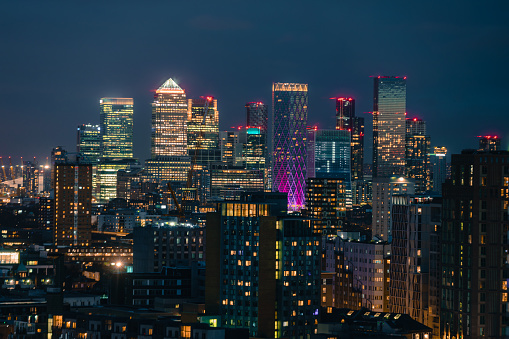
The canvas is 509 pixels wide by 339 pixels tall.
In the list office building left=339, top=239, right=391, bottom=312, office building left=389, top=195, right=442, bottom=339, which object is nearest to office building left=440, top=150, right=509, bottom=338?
office building left=389, top=195, right=442, bottom=339

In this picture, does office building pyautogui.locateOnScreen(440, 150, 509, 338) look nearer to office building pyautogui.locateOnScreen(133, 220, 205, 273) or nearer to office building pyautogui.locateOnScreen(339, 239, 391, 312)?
office building pyautogui.locateOnScreen(339, 239, 391, 312)

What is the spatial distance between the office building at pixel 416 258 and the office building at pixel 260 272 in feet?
49.3

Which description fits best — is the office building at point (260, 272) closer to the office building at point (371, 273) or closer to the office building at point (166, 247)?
the office building at point (166, 247)

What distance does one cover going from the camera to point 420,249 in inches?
4941

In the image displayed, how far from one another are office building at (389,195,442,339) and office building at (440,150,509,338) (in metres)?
17.3

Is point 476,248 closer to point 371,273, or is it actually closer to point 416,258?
point 416,258

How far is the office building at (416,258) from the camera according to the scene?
119 meters

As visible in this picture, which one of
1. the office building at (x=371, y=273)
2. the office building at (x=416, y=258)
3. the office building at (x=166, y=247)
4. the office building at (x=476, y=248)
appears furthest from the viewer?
the office building at (x=371, y=273)

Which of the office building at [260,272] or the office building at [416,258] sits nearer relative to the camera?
the office building at [260,272]

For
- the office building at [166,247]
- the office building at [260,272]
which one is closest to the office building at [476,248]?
the office building at [260,272]

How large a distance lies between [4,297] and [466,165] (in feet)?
128

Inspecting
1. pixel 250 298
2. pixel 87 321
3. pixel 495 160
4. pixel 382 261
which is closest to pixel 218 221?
pixel 250 298

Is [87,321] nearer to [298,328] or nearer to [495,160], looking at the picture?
[298,328]

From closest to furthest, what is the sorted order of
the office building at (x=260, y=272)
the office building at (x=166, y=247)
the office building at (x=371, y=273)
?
the office building at (x=260, y=272), the office building at (x=166, y=247), the office building at (x=371, y=273)
